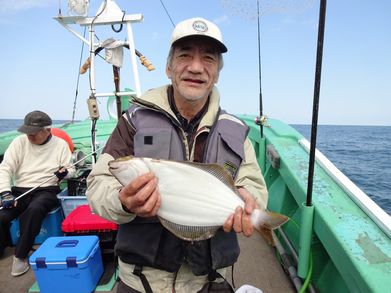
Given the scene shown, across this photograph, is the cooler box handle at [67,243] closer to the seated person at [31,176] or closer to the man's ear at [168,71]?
the seated person at [31,176]

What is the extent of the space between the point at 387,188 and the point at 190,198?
32.8 ft

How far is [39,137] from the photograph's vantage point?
420cm

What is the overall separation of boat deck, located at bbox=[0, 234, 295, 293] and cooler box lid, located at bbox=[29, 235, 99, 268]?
21.6 inches

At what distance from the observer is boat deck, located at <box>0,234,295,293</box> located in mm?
2953

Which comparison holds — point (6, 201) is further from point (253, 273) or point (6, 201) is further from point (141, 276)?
point (253, 273)

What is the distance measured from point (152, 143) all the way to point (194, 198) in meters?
0.44

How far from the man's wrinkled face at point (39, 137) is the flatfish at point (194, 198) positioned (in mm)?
3416

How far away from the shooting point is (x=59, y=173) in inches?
165

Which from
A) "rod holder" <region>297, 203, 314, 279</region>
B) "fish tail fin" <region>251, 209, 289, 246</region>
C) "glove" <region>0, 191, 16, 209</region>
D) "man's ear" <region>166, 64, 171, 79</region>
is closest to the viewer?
"fish tail fin" <region>251, 209, 289, 246</region>

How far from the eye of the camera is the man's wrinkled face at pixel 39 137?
4.18 m

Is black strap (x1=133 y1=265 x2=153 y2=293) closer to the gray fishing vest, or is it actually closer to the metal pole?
the gray fishing vest

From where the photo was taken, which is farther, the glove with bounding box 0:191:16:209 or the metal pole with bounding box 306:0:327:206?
the glove with bounding box 0:191:16:209

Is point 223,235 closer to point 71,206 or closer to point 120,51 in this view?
point 71,206

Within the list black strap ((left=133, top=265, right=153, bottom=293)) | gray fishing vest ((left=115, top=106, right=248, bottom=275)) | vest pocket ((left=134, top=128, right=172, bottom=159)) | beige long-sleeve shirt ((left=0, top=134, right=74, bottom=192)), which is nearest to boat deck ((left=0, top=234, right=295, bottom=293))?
beige long-sleeve shirt ((left=0, top=134, right=74, bottom=192))
